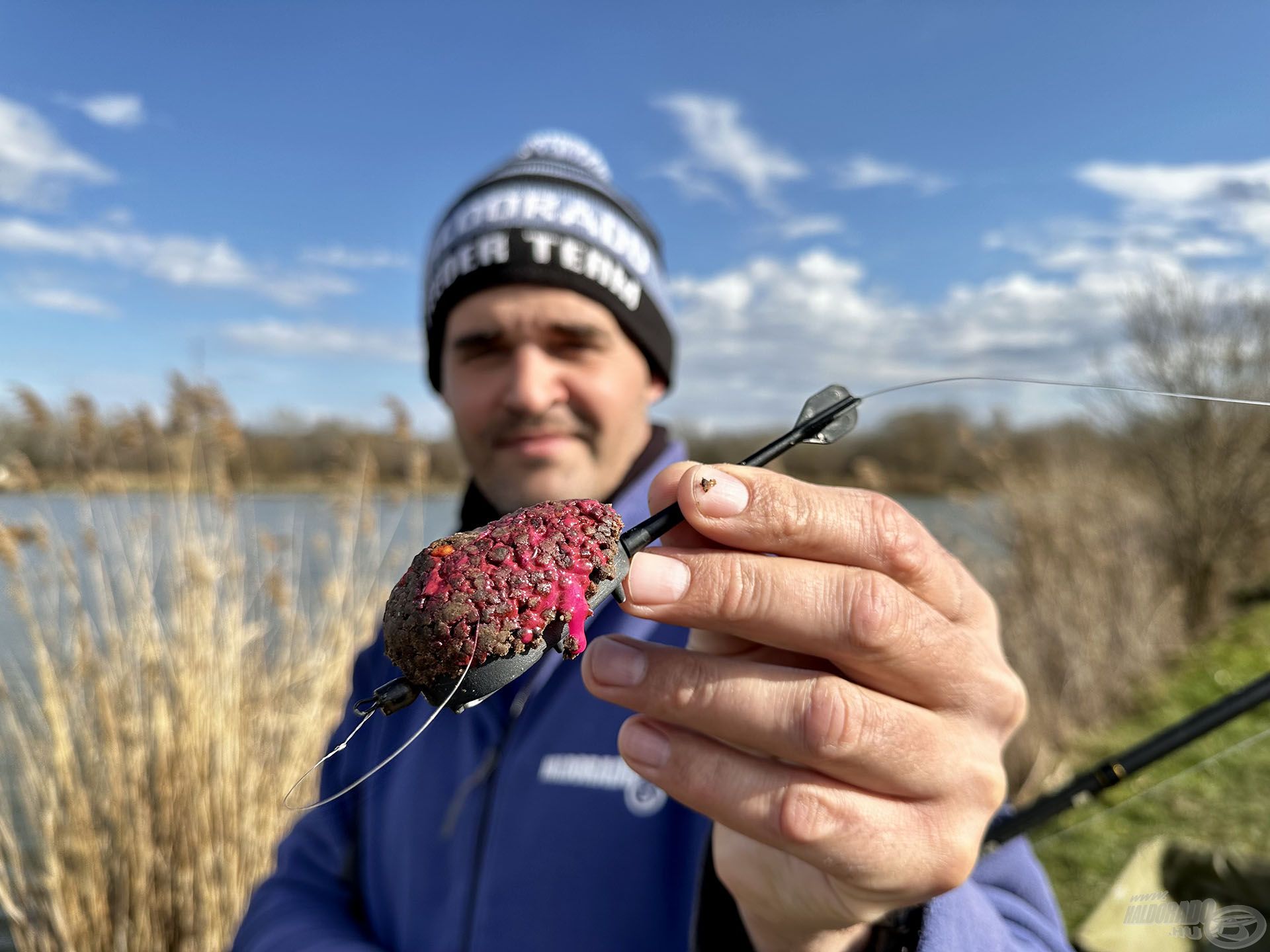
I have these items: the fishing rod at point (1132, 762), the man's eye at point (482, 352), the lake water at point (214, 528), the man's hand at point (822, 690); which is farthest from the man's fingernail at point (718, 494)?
the lake water at point (214, 528)

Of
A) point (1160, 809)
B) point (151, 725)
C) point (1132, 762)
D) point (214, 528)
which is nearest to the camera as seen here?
point (1132, 762)

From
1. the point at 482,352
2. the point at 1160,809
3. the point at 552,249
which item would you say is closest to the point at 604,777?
the point at 482,352

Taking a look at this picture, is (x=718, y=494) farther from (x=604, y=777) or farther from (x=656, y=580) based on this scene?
(x=604, y=777)

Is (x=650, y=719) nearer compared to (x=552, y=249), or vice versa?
(x=650, y=719)

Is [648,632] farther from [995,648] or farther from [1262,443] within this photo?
[1262,443]

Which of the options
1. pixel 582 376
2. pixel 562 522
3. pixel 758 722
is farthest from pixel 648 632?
pixel 562 522

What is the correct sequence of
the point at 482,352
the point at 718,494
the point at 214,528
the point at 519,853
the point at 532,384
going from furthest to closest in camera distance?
the point at 214,528, the point at 482,352, the point at 532,384, the point at 519,853, the point at 718,494

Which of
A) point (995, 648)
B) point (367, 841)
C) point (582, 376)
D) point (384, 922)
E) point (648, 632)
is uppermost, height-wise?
point (582, 376)

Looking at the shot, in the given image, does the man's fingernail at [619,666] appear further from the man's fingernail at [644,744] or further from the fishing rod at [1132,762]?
the fishing rod at [1132,762]
